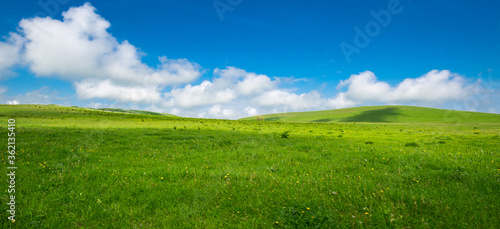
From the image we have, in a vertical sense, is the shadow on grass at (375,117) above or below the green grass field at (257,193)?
above

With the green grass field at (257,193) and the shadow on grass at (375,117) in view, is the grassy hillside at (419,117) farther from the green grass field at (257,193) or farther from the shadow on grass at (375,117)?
the green grass field at (257,193)

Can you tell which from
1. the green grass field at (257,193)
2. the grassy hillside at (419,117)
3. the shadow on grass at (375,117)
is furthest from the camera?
the shadow on grass at (375,117)

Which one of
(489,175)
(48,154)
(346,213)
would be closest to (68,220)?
(346,213)

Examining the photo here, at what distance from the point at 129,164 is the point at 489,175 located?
14.4 m

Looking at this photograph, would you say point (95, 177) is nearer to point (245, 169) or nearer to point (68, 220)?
point (68, 220)

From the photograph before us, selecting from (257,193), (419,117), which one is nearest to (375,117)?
(419,117)

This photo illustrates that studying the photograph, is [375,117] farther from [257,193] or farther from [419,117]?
[257,193]

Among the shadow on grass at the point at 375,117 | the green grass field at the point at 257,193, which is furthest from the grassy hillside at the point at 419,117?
the green grass field at the point at 257,193

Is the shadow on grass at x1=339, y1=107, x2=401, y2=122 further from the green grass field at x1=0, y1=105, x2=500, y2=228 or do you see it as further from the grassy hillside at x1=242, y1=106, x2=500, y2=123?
the green grass field at x1=0, y1=105, x2=500, y2=228

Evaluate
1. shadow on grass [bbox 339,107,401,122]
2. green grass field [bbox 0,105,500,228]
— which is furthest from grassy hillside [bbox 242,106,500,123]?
green grass field [bbox 0,105,500,228]

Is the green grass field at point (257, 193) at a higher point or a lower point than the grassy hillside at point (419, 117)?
lower

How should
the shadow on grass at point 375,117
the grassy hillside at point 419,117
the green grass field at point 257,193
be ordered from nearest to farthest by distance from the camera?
the green grass field at point 257,193 < the grassy hillside at point 419,117 < the shadow on grass at point 375,117

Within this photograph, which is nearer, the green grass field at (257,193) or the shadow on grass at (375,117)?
the green grass field at (257,193)

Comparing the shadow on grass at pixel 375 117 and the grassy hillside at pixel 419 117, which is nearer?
the grassy hillside at pixel 419 117
